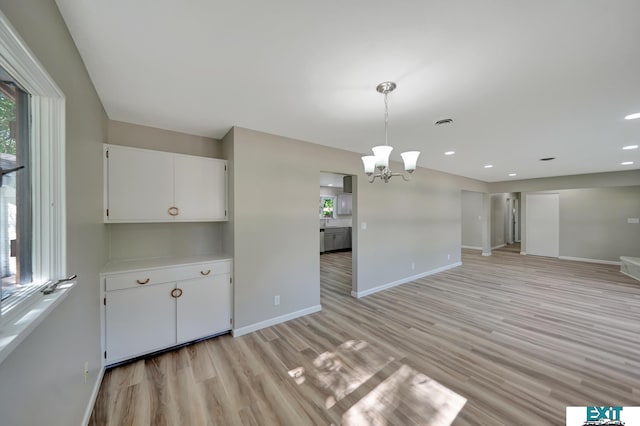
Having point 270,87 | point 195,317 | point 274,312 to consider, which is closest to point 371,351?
point 274,312

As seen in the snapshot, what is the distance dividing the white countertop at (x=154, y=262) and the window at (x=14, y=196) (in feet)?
3.83

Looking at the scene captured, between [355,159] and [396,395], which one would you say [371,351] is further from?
[355,159]

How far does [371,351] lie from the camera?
2.44 meters

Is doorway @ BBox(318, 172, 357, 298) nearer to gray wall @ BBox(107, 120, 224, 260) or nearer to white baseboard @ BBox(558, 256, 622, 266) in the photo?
gray wall @ BBox(107, 120, 224, 260)

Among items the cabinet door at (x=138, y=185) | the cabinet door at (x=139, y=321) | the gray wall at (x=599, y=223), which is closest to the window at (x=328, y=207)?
the cabinet door at (x=138, y=185)

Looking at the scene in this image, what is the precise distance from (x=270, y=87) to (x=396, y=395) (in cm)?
264

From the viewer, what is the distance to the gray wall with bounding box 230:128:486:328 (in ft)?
9.08

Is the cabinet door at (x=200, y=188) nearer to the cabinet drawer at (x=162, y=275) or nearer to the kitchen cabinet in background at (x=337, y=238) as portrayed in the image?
the cabinet drawer at (x=162, y=275)

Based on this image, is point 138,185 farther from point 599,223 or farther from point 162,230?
point 599,223

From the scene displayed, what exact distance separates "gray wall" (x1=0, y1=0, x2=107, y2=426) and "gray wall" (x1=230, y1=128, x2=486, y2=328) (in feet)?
3.87

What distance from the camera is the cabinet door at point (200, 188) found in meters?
2.60

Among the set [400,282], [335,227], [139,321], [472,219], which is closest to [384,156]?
[139,321]

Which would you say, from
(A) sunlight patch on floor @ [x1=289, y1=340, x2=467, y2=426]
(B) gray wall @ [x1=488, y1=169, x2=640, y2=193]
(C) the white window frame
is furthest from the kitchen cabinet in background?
(C) the white window frame

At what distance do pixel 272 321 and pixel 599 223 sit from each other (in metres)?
9.20
